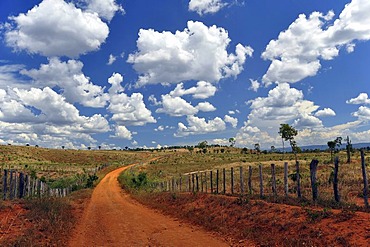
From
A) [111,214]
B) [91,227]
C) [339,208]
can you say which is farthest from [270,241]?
[111,214]

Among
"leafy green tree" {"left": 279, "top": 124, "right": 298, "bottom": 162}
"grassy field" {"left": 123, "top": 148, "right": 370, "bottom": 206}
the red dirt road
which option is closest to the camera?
the red dirt road

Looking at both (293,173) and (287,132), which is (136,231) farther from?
(287,132)

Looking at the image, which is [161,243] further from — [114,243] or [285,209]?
[285,209]

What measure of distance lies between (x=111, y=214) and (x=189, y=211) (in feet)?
17.8

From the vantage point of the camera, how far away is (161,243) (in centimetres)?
1292

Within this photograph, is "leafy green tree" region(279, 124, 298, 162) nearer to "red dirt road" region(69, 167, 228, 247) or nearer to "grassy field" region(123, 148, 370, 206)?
"grassy field" region(123, 148, 370, 206)

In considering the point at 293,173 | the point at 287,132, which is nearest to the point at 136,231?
the point at 293,173

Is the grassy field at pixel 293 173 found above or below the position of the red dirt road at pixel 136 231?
above

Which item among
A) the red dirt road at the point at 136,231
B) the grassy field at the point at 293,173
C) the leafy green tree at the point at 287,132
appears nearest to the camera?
the red dirt road at the point at 136,231

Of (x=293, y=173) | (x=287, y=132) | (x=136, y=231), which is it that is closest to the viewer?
(x=136, y=231)

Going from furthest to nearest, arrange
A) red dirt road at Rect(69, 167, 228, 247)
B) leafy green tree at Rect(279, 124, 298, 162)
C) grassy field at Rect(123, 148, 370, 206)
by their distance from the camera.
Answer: leafy green tree at Rect(279, 124, 298, 162) → grassy field at Rect(123, 148, 370, 206) → red dirt road at Rect(69, 167, 228, 247)

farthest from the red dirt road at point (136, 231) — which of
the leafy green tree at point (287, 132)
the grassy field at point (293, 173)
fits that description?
the leafy green tree at point (287, 132)

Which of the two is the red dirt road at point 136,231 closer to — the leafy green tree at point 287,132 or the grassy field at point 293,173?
the grassy field at point 293,173

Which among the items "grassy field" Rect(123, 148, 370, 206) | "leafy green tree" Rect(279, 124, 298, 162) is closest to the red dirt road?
"grassy field" Rect(123, 148, 370, 206)
